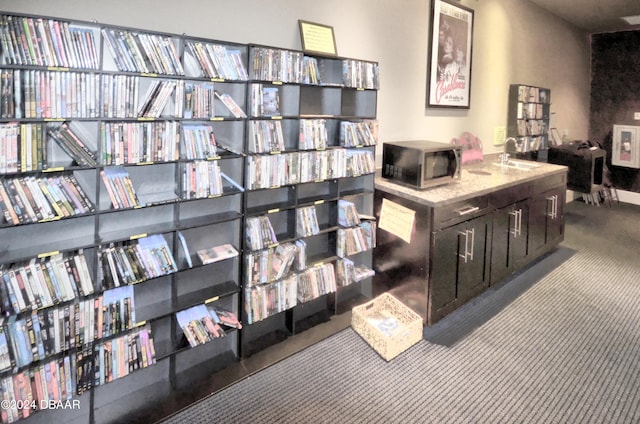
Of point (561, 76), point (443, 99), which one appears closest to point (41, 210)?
point (443, 99)

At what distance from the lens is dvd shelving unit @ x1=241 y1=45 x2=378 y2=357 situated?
2.20m

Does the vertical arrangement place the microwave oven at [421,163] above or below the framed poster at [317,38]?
below

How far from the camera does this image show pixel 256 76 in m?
2.11

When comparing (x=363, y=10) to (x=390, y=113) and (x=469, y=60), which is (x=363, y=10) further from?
(x=469, y=60)

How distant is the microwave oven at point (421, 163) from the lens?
8.64 feet

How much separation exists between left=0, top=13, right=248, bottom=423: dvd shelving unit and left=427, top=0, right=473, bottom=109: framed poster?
1.97 metres

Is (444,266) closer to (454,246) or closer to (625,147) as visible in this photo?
(454,246)

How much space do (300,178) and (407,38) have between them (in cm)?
169

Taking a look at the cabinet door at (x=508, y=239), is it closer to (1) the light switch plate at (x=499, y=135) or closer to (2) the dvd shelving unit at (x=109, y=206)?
(1) the light switch plate at (x=499, y=135)

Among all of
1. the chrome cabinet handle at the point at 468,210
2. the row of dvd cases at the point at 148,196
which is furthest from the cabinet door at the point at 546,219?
the row of dvd cases at the point at 148,196

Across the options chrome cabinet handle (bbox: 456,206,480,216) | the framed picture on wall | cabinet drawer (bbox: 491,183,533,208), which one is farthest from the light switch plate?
the framed picture on wall

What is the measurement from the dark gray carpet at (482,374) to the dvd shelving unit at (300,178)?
34 cm

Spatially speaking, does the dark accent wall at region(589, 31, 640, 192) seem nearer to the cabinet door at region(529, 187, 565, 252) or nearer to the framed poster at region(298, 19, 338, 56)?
the cabinet door at region(529, 187, 565, 252)

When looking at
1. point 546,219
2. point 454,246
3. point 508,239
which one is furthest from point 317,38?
point 546,219
